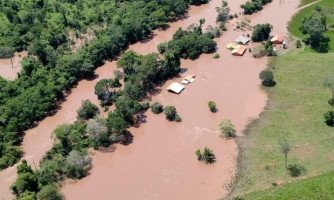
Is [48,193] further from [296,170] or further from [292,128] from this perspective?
[292,128]

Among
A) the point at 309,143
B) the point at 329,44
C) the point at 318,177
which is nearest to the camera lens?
the point at 318,177

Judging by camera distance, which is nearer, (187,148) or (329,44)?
(187,148)

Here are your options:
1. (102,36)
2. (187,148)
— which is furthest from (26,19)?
(187,148)

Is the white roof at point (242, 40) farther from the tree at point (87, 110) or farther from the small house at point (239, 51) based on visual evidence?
the tree at point (87, 110)

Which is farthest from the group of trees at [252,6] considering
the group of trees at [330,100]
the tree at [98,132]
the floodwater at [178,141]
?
the tree at [98,132]

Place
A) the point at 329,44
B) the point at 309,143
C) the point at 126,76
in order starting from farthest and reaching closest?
the point at 329,44 → the point at 126,76 → the point at 309,143

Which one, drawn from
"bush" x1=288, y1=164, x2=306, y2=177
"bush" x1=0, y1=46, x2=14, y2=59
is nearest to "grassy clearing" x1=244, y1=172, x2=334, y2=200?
"bush" x1=288, y1=164, x2=306, y2=177

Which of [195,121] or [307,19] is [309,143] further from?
[307,19]
